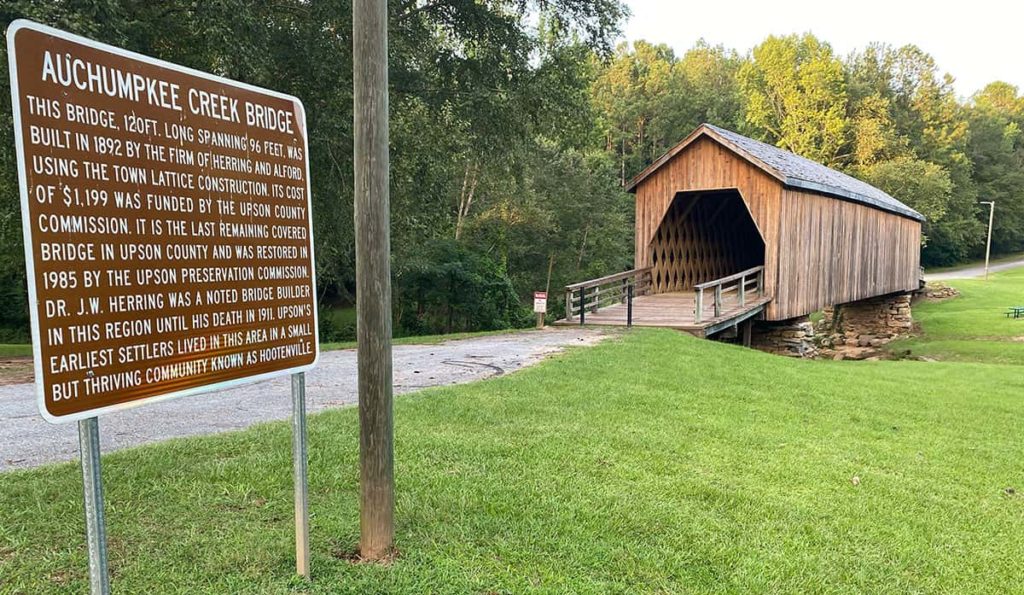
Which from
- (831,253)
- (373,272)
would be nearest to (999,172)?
Result: (831,253)

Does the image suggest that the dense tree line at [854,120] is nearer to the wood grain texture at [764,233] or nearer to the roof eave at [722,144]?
the wood grain texture at [764,233]

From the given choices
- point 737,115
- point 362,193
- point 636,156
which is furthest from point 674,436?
point 737,115

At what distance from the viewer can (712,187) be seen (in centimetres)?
1544

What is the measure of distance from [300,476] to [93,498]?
0.90 m

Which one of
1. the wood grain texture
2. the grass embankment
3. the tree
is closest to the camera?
the wood grain texture

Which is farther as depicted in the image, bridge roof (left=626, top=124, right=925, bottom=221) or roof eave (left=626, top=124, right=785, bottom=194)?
bridge roof (left=626, top=124, right=925, bottom=221)

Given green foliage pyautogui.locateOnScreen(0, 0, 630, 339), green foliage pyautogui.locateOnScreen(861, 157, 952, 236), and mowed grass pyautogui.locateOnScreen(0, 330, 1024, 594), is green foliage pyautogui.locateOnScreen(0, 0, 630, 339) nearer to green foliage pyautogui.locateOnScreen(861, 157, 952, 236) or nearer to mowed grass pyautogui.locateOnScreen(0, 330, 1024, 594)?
mowed grass pyautogui.locateOnScreen(0, 330, 1024, 594)

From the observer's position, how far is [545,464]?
4391 millimetres

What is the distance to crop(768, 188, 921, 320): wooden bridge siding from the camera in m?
15.2

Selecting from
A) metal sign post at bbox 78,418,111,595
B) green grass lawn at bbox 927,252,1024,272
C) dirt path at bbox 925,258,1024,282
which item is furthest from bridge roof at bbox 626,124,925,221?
green grass lawn at bbox 927,252,1024,272

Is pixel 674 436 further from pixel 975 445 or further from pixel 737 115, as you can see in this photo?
pixel 737 115

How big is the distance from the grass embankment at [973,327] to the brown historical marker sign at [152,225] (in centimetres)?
1826

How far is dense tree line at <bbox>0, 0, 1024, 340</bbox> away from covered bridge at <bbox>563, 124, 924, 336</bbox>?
2.82 meters

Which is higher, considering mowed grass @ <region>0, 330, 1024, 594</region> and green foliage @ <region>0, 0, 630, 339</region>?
green foliage @ <region>0, 0, 630, 339</region>
